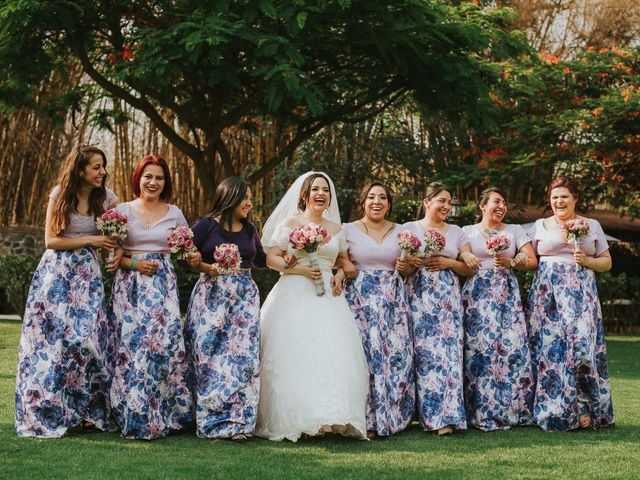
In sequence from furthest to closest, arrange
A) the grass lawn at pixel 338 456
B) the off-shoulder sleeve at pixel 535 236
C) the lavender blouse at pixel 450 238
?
the off-shoulder sleeve at pixel 535 236 → the lavender blouse at pixel 450 238 → the grass lawn at pixel 338 456

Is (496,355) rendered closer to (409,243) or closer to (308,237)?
(409,243)

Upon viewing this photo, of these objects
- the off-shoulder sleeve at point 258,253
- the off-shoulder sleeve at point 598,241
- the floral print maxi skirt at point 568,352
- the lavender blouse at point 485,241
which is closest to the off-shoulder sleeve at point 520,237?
the lavender blouse at point 485,241

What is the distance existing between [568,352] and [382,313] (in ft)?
4.76

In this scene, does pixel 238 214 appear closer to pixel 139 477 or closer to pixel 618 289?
pixel 139 477

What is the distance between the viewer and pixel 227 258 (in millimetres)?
6043

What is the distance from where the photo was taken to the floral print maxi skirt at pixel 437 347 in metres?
6.46

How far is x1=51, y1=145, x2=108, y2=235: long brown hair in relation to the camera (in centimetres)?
610

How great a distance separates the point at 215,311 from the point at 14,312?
13.5 meters

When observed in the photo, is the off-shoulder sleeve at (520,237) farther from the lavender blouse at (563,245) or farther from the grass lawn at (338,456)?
the grass lawn at (338,456)

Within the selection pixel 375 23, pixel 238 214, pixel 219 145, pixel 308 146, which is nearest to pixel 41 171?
pixel 308 146

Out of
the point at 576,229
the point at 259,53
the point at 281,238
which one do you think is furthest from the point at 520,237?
the point at 259,53

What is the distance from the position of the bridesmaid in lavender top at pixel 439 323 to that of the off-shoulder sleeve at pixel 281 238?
93cm

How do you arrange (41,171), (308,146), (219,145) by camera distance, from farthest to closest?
(41,171) → (308,146) → (219,145)

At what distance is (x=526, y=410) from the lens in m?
6.83
